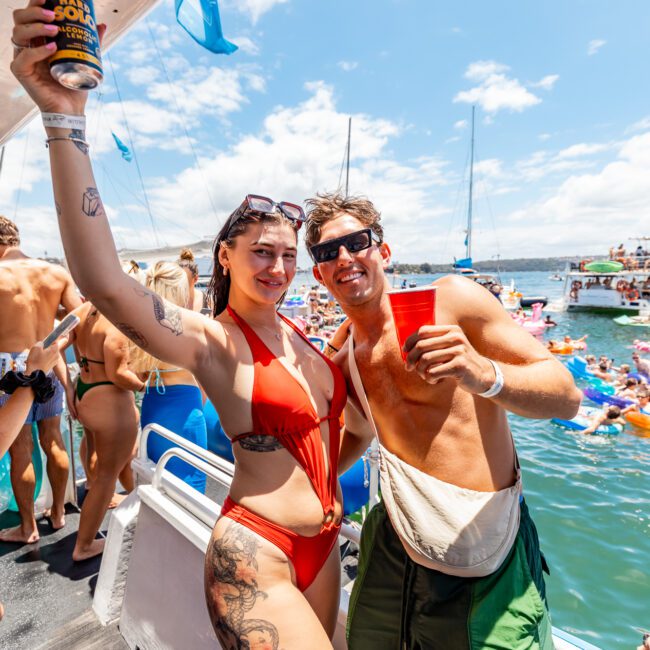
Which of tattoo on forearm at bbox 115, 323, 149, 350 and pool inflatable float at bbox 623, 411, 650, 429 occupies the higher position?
tattoo on forearm at bbox 115, 323, 149, 350

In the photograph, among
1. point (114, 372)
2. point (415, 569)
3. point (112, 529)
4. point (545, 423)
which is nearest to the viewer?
point (415, 569)

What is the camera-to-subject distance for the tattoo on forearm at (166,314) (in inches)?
49.2

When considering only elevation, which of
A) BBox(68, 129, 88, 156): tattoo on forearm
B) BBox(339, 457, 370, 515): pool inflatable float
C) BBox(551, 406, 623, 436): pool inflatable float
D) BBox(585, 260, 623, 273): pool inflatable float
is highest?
BBox(68, 129, 88, 156): tattoo on forearm

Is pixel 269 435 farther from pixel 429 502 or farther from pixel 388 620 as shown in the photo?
pixel 388 620

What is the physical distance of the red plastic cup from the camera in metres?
1.16

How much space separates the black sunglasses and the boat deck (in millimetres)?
2704

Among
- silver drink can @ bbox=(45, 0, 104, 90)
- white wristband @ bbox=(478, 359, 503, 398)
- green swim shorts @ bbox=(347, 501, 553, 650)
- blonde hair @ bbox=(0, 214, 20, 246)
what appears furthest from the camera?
blonde hair @ bbox=(0, 214, 20, 246)

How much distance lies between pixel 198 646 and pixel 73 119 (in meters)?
2.37

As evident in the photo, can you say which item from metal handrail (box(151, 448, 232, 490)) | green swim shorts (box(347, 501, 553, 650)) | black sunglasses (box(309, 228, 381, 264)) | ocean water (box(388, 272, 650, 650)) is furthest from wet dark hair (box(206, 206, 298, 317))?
ocean water (box(388, 272, 650, 650))

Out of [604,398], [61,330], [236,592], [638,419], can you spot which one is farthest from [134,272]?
[604,398]

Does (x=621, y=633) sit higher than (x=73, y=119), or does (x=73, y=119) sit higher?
(x=73, y=119)

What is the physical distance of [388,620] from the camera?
5.12ft

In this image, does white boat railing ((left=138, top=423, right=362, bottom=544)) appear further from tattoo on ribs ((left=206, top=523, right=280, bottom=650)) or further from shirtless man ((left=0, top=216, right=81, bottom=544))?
shirtless man ((left=0, top=216, right=81, bottom=544))

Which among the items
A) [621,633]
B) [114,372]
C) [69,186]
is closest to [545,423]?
[621,633]
